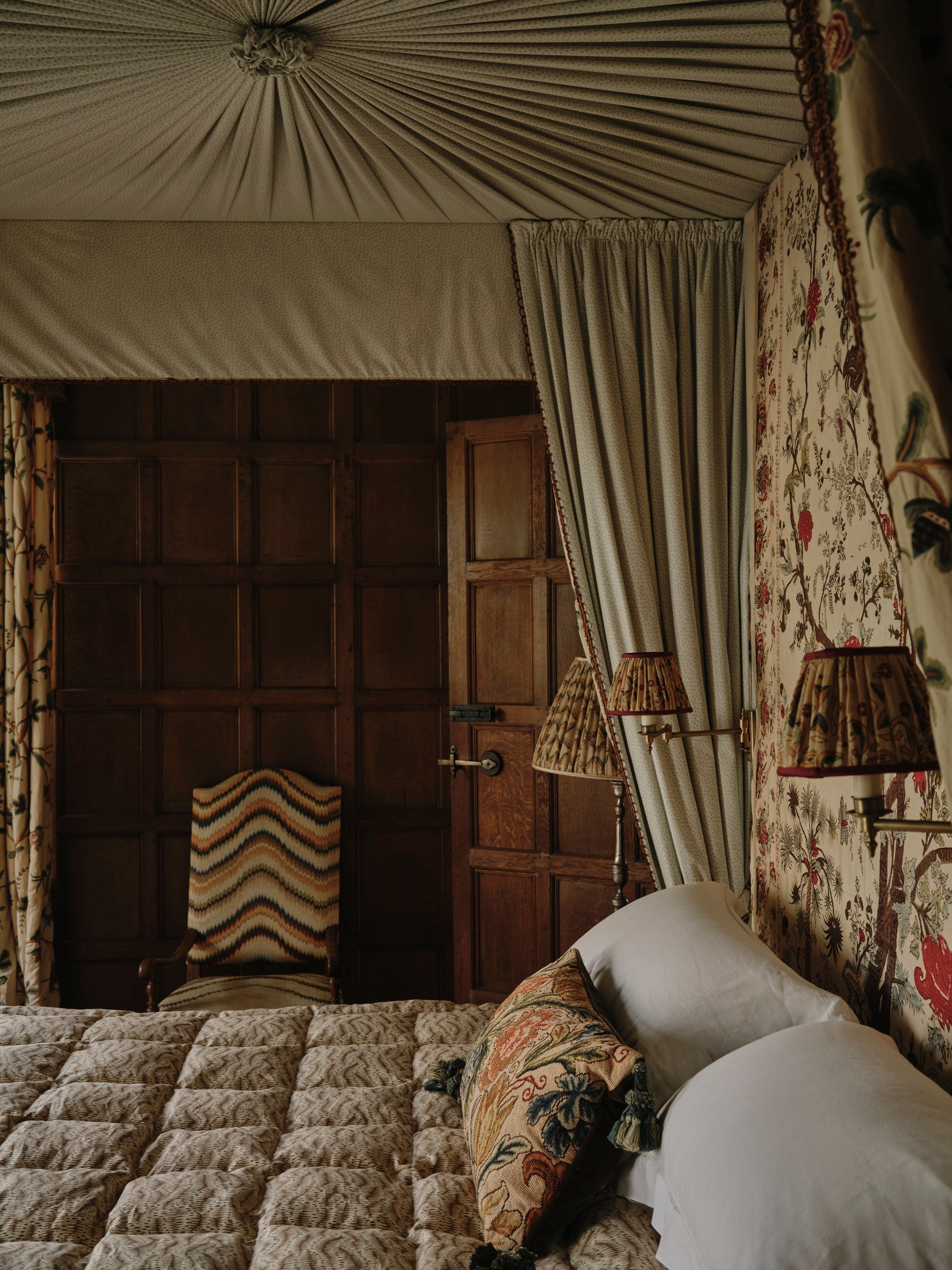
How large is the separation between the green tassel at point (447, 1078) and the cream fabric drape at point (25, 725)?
215 centimetres

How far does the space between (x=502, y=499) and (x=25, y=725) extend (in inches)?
72.7

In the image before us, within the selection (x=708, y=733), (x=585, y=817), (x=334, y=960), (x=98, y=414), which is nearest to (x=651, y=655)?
(x=708, y=733)

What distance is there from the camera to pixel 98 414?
11.9ft

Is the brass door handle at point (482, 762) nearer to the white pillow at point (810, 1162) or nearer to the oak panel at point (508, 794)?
the oak panel at point (508, 794)

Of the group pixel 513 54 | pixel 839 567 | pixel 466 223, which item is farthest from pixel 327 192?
pixel 839 567

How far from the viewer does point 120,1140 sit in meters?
1.58

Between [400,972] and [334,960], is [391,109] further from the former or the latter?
[400,972]

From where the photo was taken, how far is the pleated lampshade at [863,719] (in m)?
1.01

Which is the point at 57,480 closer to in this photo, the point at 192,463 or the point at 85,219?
the point at 192,463

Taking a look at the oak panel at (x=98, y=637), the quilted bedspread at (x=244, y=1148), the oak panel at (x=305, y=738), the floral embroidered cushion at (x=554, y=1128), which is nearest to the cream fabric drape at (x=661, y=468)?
the quilted bedspread at (x=244, y=1148)

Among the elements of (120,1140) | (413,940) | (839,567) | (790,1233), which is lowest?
(413,940)

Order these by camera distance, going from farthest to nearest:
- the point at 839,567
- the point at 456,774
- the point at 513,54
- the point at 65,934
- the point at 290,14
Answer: the point at 65,934, the point at 456,774, the point at 839,567, the point at 513,54, the point at 290,14

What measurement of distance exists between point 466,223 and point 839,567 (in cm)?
133

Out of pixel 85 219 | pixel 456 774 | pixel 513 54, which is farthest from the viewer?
pixel 456 774
